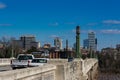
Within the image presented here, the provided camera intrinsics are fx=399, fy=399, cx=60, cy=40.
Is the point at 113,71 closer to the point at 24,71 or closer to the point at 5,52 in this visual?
the point at 5,52

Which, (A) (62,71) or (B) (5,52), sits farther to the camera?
(B) (5,52)

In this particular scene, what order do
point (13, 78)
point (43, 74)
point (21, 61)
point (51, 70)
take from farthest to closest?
1. point (21, 61)
2. point (51, 70)
3. point (43, 74)
4. point (13, 78)

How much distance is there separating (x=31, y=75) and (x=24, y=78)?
4.35 ft

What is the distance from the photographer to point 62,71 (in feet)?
78.9

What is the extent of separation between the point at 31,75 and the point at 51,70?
→ 4726 mm

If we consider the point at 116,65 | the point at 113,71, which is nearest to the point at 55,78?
the point at 113,71

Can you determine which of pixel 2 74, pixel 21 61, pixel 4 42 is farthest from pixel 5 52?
pixel 2 74

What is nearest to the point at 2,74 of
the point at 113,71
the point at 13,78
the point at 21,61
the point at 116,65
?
the point at 13,78

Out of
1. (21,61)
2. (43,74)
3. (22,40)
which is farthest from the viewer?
(22,40)

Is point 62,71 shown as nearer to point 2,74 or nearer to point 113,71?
point 2,74

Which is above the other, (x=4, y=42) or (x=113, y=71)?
(x=4, y=42)

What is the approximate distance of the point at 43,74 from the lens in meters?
21.0

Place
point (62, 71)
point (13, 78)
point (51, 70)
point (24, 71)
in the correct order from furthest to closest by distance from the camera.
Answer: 1. point (62, 71)
2. point (51, 70)
3. point (24, 71)
4. point (13, 78)

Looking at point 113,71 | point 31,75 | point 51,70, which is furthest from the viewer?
point 113,71
